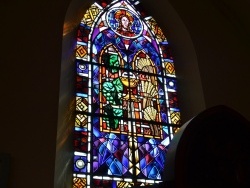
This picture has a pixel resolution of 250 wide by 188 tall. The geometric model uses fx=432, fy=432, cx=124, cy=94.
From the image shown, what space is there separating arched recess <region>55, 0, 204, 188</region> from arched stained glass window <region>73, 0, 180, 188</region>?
0.27ft

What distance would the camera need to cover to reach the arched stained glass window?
4.24 m

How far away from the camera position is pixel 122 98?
471 centimetres

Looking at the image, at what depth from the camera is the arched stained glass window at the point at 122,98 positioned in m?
4.24
